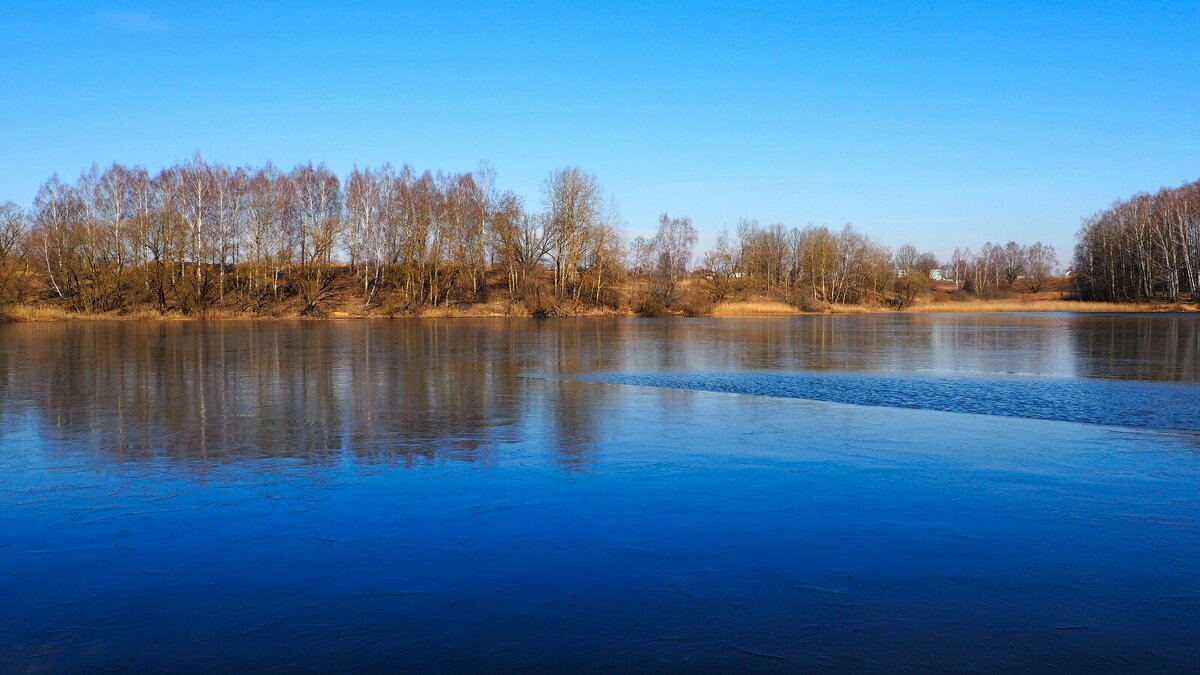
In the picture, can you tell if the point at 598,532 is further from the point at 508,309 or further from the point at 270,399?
the point at 508,309

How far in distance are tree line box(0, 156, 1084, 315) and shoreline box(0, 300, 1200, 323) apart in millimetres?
998

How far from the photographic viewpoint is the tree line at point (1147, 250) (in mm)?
70250

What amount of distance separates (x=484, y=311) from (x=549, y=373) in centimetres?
4368

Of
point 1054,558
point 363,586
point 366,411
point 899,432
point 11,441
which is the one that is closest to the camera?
point 363,586

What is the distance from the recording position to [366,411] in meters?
12.3

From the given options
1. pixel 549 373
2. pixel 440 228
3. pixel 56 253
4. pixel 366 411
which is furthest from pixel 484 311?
pixel 366 411

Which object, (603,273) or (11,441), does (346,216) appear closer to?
(603,273)

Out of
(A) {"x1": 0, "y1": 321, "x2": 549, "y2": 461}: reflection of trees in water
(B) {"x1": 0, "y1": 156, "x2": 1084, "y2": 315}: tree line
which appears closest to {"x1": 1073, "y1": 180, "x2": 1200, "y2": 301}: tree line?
(B) {"x1": 0, "y1": 156, "x2": 1084, "y2": 315}: tree line

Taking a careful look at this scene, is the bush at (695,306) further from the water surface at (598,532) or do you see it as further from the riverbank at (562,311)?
the water surface at (598,532)

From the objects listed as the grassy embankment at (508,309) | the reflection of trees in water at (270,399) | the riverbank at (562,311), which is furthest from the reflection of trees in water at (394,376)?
the grassy embankment at (508,309)

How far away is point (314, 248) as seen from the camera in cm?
6050

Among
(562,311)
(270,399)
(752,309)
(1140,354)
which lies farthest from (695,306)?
(270,399)

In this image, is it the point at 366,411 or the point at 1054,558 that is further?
the point at 366,411

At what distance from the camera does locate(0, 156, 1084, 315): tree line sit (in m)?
53.9
